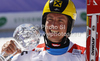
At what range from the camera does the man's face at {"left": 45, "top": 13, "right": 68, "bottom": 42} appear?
89.8 inches

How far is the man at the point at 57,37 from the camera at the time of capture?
2.30 m

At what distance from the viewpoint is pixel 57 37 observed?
235 centimetres

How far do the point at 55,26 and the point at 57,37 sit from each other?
17 cm

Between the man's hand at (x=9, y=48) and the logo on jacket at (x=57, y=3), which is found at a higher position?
the logo on jacket at (x=57, y=3)

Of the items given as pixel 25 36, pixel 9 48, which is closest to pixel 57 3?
pixel 25 36

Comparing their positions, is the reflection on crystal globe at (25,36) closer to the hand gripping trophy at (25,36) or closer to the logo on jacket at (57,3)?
the hand gripping trophy at (25,36)

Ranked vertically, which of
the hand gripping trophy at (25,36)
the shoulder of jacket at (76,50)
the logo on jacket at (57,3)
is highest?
the logo on jacket at (57,3)

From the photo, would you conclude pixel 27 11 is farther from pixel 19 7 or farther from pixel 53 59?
pixel 53 59

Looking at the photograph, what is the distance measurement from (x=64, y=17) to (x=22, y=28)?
0.59 metres

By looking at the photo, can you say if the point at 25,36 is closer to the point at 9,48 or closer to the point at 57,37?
the point at 9,48

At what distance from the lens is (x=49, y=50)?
2.42m

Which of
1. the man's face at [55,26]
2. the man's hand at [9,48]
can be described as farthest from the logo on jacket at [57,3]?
the man's hand at [9,48]

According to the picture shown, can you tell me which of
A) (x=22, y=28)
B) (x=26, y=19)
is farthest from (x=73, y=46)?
(x=26, y=19)

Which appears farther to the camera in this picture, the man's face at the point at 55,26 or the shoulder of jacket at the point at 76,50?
the shoulder of jacket at the point at 76,50
